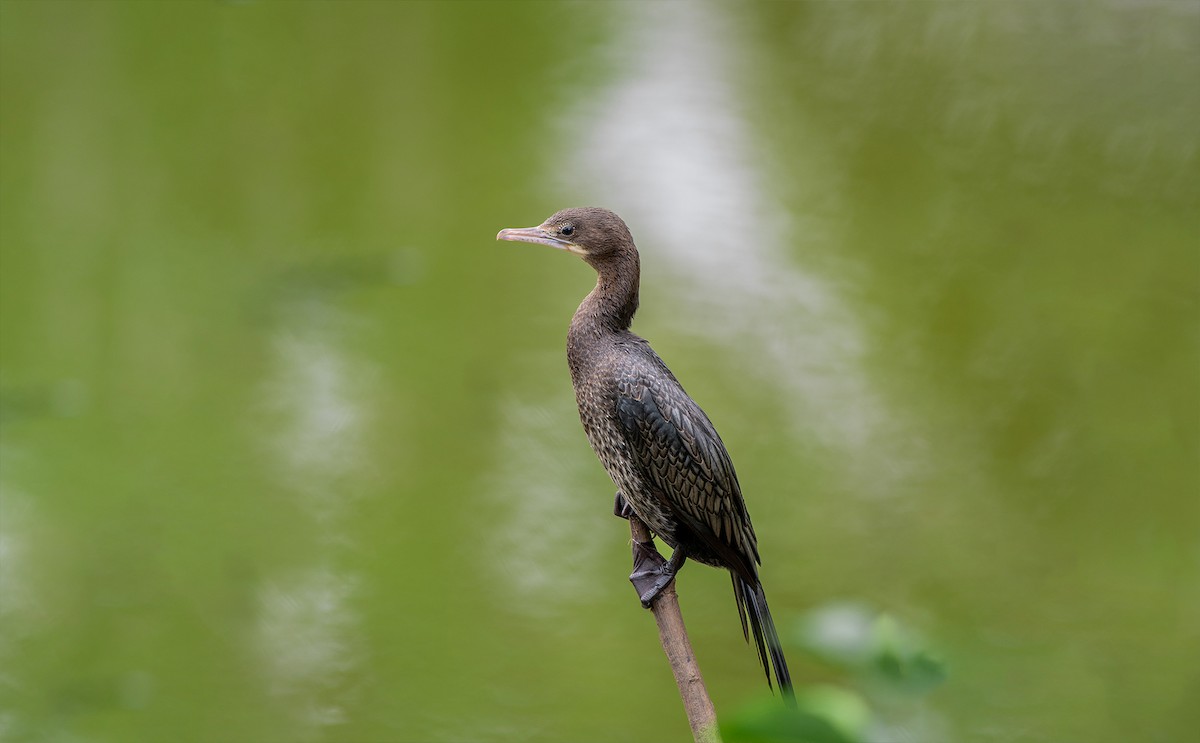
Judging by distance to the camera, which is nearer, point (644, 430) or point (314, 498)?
point (644, 430)

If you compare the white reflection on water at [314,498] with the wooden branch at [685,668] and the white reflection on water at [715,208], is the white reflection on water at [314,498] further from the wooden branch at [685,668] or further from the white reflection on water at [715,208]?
the wooden branch at [685,668]

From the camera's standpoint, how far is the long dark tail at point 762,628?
100cm

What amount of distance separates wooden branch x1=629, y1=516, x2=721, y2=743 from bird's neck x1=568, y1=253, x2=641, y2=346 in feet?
0.83

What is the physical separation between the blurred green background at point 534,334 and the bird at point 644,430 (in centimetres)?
78

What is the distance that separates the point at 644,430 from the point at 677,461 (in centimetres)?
4

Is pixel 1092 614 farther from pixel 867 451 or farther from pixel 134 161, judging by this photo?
pixel 134 161

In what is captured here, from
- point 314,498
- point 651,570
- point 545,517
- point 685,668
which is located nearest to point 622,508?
point 651,570

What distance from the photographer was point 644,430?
1018 mm

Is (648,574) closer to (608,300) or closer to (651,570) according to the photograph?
(651,570)

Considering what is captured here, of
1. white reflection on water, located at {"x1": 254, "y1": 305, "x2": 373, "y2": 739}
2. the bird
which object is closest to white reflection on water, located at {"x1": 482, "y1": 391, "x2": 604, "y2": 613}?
white reflection on water, located at {"x1": 254, "y1": 305, "x2": 373, "y2": 739}

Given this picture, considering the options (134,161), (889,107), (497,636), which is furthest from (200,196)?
(889,107)

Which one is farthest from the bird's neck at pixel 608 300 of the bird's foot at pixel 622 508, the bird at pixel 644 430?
the bird's foot at pixel 622 508

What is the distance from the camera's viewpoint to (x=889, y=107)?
74.1 inches

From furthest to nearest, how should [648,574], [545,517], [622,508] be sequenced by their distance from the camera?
[545,517]
[622,508]
[648,574]
